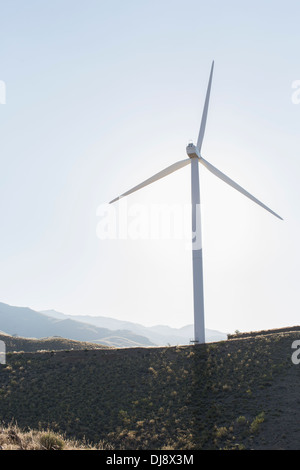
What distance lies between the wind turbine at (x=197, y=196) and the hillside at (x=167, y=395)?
4219 millimetres

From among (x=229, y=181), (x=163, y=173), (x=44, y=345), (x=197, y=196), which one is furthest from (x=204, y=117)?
(x=44, y=345)

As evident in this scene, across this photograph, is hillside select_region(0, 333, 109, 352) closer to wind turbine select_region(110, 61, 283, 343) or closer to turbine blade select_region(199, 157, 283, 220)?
wind turbine select_region(110, 61, 283, 343)

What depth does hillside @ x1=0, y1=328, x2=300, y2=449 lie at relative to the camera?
1198 inches

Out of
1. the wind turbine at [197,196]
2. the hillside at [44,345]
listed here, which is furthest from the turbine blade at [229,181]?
the hillside at [44,345]

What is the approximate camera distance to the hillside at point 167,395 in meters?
30.4

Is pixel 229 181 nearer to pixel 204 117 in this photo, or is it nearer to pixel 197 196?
pixel 197 196

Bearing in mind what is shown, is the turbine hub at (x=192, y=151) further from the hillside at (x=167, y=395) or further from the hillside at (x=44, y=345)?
the hillside at (x=44, y=345)

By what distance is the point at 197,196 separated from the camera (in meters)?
55.8

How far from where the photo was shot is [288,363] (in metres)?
40.5

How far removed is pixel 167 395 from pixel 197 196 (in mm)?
26693

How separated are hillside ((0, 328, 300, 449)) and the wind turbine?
422 cm
